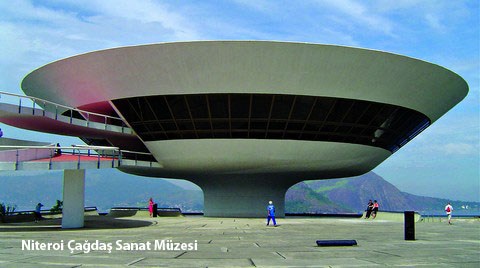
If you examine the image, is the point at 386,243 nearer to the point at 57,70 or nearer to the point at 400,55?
the point at 400,55

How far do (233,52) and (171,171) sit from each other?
545 inches

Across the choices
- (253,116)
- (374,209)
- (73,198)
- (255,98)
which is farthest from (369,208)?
(73,198)

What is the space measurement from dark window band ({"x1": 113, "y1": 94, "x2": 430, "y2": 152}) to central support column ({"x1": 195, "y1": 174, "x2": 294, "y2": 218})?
7.50m

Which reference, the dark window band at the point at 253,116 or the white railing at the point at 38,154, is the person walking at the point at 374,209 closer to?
the dark window band at the point at 253,116

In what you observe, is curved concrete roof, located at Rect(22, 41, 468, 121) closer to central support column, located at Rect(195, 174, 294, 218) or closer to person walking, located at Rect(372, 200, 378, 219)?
person walking, located at Rect(372, 200, 378, 219)

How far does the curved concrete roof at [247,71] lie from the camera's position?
1164 inches

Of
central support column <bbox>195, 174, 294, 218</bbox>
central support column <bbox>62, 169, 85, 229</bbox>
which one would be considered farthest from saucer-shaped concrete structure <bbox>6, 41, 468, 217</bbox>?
central support column <bbox>62, 169, 85, 229</bbox>

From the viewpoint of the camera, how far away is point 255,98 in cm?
3167

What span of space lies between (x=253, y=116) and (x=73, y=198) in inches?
481

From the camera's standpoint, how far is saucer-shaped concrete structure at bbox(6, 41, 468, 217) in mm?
30061

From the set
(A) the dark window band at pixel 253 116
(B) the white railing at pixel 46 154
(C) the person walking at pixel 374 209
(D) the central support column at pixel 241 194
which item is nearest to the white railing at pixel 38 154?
(B) the white railing at pixel 46 154

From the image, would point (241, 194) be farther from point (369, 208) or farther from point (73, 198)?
point (73, 198)

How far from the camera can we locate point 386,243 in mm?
17359

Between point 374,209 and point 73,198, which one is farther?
point 374,209
